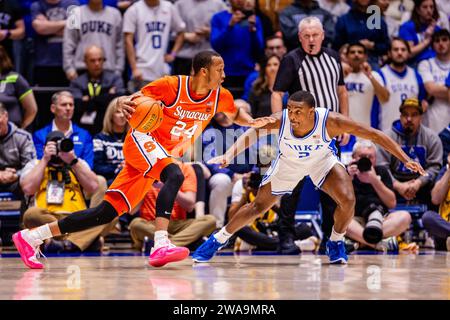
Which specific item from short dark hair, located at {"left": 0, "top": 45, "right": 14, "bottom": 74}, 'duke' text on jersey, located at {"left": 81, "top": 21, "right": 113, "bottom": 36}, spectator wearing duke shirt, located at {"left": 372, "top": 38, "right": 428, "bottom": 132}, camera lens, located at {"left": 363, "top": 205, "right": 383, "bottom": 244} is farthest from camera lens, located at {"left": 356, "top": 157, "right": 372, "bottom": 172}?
short dark hair, located at {"left": 0, "top": 45, "right": 14, "bottom": 74}

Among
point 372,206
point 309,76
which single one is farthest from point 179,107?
point 372,206

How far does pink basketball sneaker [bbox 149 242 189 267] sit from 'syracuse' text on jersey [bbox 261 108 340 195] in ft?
3.61

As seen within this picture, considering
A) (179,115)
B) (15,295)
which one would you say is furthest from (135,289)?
(179,115)

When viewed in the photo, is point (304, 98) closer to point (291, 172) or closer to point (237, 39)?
point (291, 172)

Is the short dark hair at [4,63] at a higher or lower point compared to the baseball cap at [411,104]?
higher

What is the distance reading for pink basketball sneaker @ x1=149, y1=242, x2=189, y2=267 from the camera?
5816mm

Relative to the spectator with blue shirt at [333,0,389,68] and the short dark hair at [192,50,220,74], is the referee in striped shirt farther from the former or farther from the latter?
the spectator with blue shirt at [333,0,389,68]

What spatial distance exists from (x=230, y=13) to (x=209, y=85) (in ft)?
13.4

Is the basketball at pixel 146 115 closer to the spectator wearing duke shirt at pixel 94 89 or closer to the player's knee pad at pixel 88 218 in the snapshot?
the player's knee pad at pixel 88 218

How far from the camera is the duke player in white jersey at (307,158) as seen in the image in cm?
634

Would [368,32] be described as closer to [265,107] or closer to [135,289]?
[265,107]

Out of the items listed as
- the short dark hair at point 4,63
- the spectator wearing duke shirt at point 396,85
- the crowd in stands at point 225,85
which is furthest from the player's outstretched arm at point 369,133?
the short dark hair at point 4,63

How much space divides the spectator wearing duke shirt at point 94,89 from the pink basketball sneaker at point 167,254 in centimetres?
377

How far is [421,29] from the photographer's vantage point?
35.4 ft
